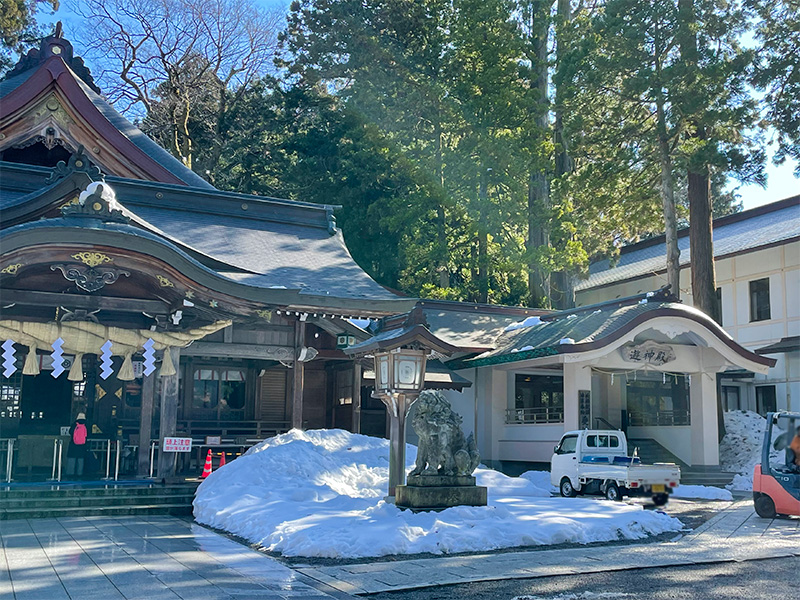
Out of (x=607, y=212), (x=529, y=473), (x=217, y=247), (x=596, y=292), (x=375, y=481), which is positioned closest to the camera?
(x=375, y=481)

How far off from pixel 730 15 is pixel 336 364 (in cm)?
1566

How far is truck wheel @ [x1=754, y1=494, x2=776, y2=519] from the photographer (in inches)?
555

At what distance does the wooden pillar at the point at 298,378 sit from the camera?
16984 millimetres

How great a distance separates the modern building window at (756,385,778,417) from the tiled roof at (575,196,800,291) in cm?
530

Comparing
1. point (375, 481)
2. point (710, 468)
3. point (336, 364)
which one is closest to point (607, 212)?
point (710, 468)

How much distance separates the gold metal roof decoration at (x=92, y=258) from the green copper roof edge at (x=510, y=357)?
11.0 m

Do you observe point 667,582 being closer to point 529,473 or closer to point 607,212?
point 529,473

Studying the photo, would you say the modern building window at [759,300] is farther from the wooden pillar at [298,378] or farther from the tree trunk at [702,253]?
the wooden pillar at [298,378]

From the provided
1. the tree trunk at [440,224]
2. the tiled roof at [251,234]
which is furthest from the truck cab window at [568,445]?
the tree trunk at [440,224]

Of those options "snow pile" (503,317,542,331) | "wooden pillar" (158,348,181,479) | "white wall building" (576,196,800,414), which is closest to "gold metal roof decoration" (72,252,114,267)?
"wooden pillar" (158,348,181,479)

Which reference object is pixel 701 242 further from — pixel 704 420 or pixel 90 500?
pixel 90 500

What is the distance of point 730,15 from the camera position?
76.8 feet

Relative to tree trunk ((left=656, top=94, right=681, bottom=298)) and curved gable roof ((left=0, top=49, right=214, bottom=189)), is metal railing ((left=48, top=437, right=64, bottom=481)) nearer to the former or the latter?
curved gable roof ((left=0, top=49, right=214, bottom=189))

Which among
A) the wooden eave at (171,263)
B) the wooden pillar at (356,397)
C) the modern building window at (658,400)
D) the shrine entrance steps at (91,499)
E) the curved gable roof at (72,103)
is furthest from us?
the modern building window at (658,400)
